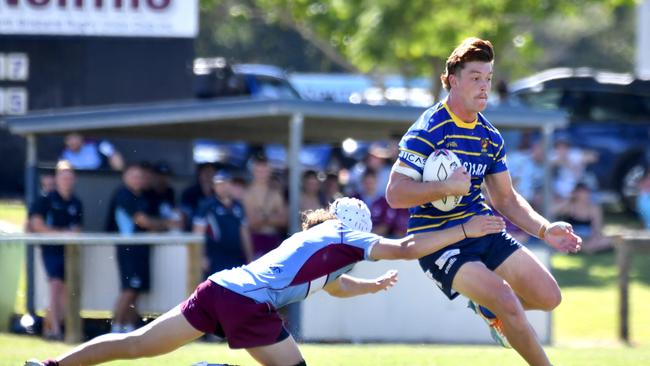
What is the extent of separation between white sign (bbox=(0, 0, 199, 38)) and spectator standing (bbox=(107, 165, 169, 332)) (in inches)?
111

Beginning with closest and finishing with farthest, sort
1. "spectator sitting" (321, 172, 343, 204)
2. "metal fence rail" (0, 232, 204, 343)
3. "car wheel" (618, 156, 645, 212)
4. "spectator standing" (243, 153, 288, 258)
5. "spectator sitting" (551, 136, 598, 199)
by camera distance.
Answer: "metal fence rail" (0, 232, 204, 343) → "spectator standing" (243, 153, 288, 258) → "spectator sitting" (321, 172, 343, 204) → "spectator sitting" (551, 136, 598, 199) → "car wheel" (618, 156, 645, 212)

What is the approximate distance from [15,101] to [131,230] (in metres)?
3.42

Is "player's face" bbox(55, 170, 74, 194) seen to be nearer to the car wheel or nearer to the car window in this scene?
the car window

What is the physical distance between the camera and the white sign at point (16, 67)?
15.8 meters

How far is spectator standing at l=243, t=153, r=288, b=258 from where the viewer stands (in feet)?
44.4

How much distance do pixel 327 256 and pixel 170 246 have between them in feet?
18.1

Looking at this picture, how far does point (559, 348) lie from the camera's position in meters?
12.5

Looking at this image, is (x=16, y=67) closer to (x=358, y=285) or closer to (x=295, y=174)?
(x=295, y=174)

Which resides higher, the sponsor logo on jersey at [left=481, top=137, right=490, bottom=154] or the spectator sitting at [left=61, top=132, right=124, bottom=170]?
the sponsor logo on jersey at [left=481, top=137, right=490, bottom=154]

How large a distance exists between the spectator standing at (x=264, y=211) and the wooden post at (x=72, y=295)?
2145mm

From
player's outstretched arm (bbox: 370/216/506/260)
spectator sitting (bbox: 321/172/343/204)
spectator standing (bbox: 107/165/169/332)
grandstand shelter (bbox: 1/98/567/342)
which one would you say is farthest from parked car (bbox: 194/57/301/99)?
player's outstretched arm (bbox: 370/216/506/260)

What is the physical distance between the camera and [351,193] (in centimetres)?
1482

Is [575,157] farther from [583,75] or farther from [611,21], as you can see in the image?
[611,21]

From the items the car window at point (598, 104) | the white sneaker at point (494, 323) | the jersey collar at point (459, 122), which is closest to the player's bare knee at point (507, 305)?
the white sneaker at point (494, 323)
